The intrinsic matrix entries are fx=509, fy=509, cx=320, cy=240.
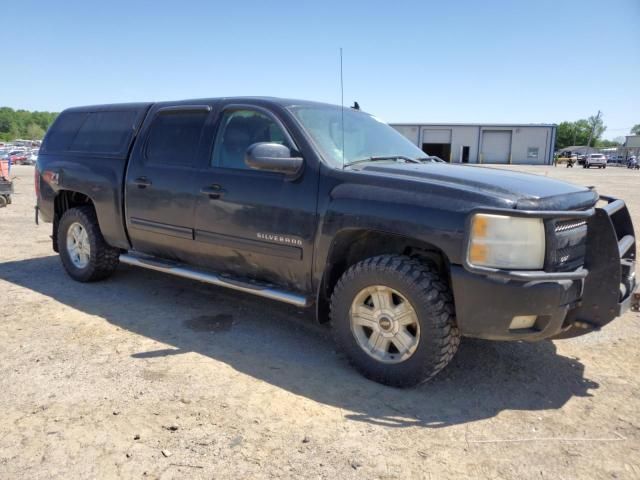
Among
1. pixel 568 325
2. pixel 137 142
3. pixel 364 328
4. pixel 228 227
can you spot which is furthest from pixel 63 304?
pixel 568 325

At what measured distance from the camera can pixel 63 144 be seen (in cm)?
580

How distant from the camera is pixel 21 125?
175 meters

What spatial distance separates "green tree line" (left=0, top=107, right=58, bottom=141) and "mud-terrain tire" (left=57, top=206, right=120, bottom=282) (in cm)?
16483

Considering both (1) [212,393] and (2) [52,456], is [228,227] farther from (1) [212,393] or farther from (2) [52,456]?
(2) [52,456]

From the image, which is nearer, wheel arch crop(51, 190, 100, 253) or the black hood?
the black hood

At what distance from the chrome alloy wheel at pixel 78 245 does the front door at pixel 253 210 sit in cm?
188

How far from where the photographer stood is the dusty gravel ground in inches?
101

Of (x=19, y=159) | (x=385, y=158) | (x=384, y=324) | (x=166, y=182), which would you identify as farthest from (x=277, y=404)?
(x=19, y=159)

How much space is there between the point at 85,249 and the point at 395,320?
385cm

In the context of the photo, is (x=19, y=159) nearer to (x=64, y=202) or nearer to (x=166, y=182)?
(x=64, y=202)

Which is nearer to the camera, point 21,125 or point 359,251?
point 359,251

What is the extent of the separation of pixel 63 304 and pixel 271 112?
2798mm

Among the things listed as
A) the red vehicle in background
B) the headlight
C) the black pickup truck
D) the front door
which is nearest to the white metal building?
the red vehicle in background

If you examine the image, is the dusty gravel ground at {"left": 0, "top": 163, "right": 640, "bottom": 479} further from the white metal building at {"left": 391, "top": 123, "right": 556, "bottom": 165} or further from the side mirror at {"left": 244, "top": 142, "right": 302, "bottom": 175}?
the white metal building at {"left": 391, "top": 123, "right": 556, "bottom": 165}
